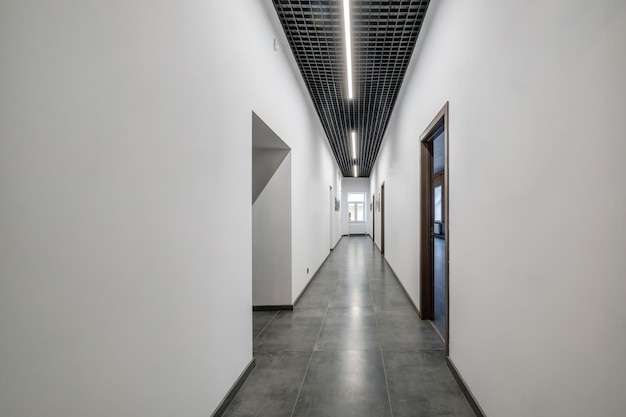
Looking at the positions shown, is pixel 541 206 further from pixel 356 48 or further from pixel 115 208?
pixel 356 48

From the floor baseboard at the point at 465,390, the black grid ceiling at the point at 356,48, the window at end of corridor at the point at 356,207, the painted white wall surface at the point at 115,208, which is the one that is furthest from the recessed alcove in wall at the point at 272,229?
the window at end of corridor at the point at 356,207

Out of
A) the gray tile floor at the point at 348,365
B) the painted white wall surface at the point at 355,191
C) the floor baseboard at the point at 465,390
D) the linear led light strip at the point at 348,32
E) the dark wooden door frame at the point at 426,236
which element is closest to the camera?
the floor baseboard at the point at 465,390

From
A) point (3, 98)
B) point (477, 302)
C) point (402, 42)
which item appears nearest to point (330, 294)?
point (477, 302)

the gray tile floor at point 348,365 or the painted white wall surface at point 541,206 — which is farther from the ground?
the painted white wall surface at point 541,206

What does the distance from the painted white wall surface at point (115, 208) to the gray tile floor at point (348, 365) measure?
485 mm

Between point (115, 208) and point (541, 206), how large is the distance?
182cm

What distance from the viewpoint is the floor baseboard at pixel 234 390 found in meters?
1.93

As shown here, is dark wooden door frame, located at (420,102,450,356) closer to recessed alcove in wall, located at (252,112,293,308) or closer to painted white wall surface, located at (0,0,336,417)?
recessed alcove in wall, located at (252,112,293,308)

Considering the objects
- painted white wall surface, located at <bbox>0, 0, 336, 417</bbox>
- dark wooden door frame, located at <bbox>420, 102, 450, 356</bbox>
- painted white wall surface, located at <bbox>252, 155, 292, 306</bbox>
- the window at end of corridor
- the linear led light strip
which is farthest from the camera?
the window at end of corridor

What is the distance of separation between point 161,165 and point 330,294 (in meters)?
4.19

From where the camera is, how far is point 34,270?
31.8 inches

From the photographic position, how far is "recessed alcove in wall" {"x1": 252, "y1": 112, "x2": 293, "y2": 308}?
4195mm

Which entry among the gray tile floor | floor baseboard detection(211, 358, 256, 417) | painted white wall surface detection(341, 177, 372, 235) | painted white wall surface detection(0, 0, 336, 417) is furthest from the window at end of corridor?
painted white wall surface detection(0, 0, 336, 417)

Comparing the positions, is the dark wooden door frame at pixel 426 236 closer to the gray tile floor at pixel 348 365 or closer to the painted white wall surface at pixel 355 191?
the gray tile floor at pixel 348 365
